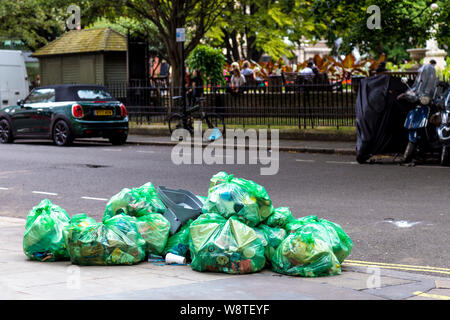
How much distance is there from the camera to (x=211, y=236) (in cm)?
578

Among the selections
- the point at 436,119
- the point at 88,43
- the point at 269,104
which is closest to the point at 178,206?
the point at 436,119

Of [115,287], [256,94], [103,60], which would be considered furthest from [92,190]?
[103,60]

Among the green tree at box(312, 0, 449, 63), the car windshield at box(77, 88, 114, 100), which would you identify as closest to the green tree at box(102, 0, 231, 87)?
the car windshield at box(77, 88, 114, 100)

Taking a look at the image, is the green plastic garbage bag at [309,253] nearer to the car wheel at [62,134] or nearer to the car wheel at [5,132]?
the car wheel at [62,134]

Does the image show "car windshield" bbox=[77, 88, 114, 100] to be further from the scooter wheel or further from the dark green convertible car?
the scooter wheel

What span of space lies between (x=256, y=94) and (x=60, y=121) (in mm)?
5646

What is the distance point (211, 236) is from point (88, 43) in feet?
86.9

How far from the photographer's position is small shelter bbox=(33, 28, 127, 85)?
30500 millimetres

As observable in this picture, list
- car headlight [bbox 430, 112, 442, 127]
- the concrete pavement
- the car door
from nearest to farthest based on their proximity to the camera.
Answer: the concrete pavement, car headlight [bbox 430, 112, 442, 127], the car door

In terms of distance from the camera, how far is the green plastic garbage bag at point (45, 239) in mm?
6258

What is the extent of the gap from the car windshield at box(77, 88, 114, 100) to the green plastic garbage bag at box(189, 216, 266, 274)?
47.9 ft

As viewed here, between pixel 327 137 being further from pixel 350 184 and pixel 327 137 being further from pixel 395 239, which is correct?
pixel 395 239

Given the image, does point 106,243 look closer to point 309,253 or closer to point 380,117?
point 309,253
